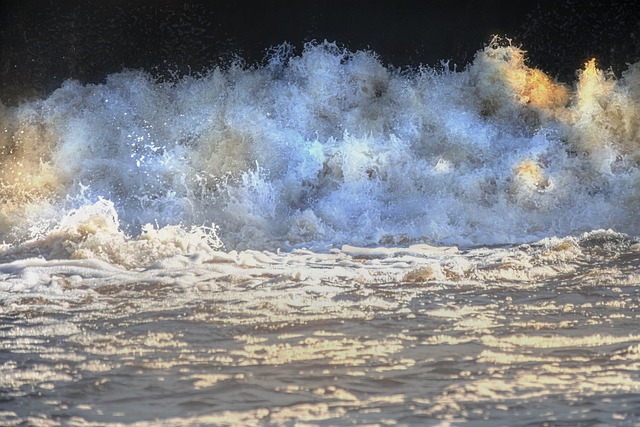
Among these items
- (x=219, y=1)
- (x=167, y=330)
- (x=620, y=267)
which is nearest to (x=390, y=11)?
(x=219, y=1)

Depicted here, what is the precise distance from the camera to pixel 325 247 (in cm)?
788

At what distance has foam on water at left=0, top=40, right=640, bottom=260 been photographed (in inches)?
348

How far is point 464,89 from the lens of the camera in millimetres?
10234

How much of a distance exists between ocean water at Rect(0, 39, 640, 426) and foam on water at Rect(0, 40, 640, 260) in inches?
1.1

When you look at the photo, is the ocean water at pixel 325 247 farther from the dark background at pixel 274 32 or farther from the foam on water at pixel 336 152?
the dark background at pixel 274 32

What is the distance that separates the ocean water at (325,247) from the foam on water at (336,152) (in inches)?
1.1

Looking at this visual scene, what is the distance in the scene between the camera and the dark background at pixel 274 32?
1048cm

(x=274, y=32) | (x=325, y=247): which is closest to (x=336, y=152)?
(x=274, y=32)

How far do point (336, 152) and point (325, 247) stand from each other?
198 centimetres

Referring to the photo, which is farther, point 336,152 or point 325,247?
point 336,152

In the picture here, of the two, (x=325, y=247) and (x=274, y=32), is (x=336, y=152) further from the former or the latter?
(x=325, y=247)

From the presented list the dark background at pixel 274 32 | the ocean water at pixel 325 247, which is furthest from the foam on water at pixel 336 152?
the dark background at pixel 274 32

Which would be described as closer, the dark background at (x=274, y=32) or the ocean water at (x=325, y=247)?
the ocean water at (x=325, y=247)

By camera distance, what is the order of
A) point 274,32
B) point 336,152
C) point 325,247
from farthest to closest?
1. point 274,32
2. point 336,152
3. point 325,247
